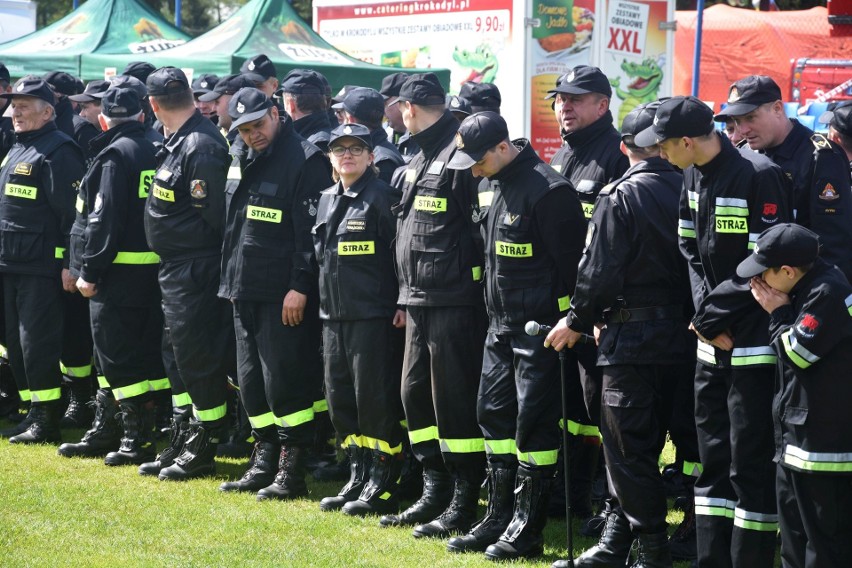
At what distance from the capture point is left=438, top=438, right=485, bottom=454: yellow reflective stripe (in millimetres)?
7062

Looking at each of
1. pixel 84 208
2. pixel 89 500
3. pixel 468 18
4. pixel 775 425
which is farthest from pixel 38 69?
pixel 775 425

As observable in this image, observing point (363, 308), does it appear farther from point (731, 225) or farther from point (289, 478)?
point (731, 225)

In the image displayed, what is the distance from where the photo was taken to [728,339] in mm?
5562

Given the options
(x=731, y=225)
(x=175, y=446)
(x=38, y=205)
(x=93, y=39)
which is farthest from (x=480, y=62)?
(x=731, y=225)

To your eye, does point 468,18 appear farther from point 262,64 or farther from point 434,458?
point 434,458

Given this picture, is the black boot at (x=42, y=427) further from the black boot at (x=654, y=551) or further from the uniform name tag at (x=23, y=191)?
the black boot at (x=654, y=551)

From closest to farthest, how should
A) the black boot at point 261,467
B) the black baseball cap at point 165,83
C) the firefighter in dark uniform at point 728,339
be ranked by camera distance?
the firefighter in dark uniform at point 728,339
the black boot at point 261,467
the black baseball cap at point 165,83

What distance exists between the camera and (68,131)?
1073 centimetres

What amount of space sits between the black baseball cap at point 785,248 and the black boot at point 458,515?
2.64 m

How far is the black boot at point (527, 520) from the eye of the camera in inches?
258

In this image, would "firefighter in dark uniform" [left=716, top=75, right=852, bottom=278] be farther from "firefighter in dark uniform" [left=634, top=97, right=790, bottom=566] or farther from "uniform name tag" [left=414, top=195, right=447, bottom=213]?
"uniform name tag" [left=414, top=195, right=447, bottom=213]

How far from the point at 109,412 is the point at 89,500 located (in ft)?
4.98

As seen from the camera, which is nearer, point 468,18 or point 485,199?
point 485,199

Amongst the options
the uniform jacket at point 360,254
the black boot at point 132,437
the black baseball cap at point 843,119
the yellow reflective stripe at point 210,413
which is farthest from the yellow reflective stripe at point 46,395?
the black baseball cap at point 843,119
